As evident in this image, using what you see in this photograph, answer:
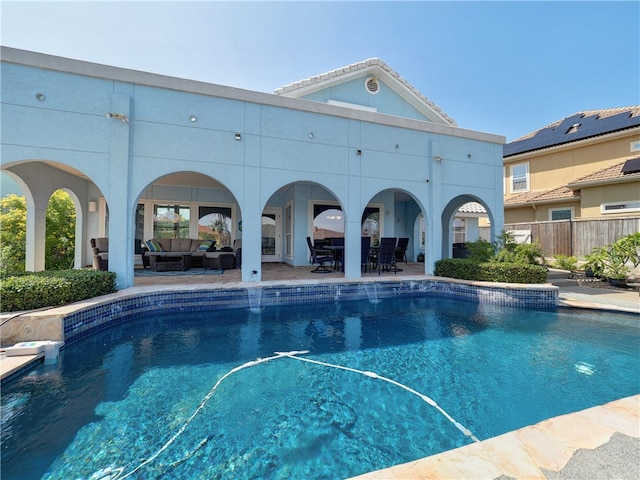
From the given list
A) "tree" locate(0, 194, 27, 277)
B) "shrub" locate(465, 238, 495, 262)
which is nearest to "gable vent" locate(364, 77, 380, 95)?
"shrub" locate(465, 238, 495, 262)

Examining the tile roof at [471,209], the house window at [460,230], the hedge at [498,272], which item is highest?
the tile roof at [471,209]

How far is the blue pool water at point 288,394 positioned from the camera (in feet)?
7.99

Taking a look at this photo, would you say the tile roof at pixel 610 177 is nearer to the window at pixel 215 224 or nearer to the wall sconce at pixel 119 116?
the window at pixel 215 224

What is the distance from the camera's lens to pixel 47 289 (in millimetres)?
4996

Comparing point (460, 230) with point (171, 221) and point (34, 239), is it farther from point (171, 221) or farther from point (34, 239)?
point (34, 239)

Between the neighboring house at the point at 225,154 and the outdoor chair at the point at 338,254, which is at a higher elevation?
the neighboring house at the point at 225,154

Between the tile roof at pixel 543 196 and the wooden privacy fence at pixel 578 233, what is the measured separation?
81.0 inches

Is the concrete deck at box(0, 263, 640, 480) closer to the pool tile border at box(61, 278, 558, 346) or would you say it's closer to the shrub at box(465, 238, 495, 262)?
the pool tile border at box(61, 278, 558, 346)

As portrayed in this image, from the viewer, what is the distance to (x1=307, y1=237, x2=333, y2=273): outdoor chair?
10609 millimetres

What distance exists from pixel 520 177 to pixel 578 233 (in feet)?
24.0

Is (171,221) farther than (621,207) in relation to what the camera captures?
Yes

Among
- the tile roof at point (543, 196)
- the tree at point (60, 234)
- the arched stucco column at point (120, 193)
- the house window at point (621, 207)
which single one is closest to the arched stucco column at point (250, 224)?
the arched stucco column at point (120, 193)

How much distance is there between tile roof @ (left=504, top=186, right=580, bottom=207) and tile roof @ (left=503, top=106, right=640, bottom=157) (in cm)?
285

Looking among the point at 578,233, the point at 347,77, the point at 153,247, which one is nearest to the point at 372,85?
the point at 347,77
